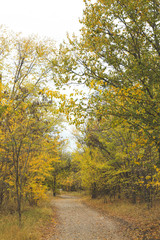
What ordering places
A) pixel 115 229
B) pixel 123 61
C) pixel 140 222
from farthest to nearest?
1. pixel 140 222
2. pixel 115 229
3. pixel 123 61

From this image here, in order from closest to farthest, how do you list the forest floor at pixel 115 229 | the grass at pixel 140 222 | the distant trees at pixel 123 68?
1. the distant trees at pixel 123 68
2. the grass at pixel 140 222
3. the forest floor at pixel 115 229

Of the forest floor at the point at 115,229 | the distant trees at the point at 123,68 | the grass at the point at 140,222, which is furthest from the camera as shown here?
the forest floor at the point at 115,229

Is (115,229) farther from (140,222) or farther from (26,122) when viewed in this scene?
(26,122)

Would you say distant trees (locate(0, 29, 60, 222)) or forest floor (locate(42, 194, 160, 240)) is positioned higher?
A: distant trees (locate(0, 29, 60, 222))

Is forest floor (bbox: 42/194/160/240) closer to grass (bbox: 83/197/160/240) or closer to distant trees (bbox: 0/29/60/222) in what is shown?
grass (bbox: 83/197/160/240)

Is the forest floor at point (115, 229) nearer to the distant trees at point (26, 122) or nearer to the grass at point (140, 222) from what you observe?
the grass at point (140, 222)

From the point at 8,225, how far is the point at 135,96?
6374 mm

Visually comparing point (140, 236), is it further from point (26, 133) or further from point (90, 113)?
point (26, 133)

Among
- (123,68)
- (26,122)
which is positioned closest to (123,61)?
(123,68)

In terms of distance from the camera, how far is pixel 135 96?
4102 millimetres

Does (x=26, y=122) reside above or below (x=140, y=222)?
above

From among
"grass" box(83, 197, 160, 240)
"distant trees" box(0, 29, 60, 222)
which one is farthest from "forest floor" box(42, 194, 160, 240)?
"distant trees" box(0, 29, 60, 222)

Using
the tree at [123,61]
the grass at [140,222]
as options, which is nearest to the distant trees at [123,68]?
the tree at [123,61]

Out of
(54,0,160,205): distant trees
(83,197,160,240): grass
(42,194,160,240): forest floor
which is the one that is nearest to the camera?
(54,0,160,205): distant trees
